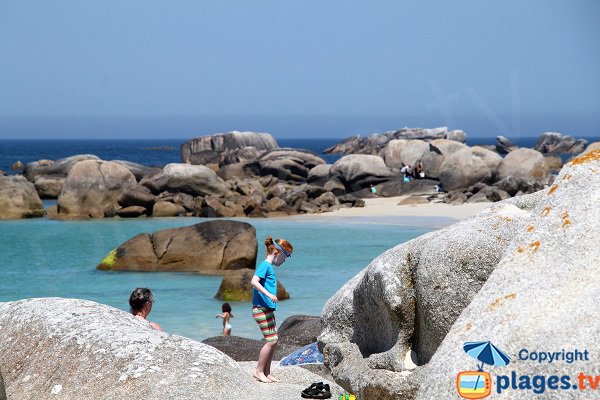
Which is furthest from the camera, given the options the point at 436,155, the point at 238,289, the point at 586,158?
the point at 436,155

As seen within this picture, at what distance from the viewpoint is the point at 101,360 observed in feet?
20.4

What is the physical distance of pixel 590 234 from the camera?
Answer: 140 inches

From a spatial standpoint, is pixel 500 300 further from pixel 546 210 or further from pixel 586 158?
pixel 586 158

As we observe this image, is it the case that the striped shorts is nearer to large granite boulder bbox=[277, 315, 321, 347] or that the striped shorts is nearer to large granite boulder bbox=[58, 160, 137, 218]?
large granite boulder bbox=[277, 315, 321, 347]

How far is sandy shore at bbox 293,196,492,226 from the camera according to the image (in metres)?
32.7

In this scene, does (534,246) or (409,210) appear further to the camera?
(409,210)

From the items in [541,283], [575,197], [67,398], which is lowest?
[67,398]

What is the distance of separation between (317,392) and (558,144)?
319 feet

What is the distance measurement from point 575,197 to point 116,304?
630 inches

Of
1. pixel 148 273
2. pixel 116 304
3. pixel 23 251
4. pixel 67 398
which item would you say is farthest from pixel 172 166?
pixel 67 398

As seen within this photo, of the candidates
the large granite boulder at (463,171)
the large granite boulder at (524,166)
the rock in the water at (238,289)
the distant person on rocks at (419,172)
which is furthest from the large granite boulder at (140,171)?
the rock in the water at (238,289)

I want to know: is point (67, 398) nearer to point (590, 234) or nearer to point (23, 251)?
point (590, 234)

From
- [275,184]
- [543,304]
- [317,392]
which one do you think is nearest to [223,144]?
[275,184]

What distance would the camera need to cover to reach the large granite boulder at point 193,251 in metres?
22.3
